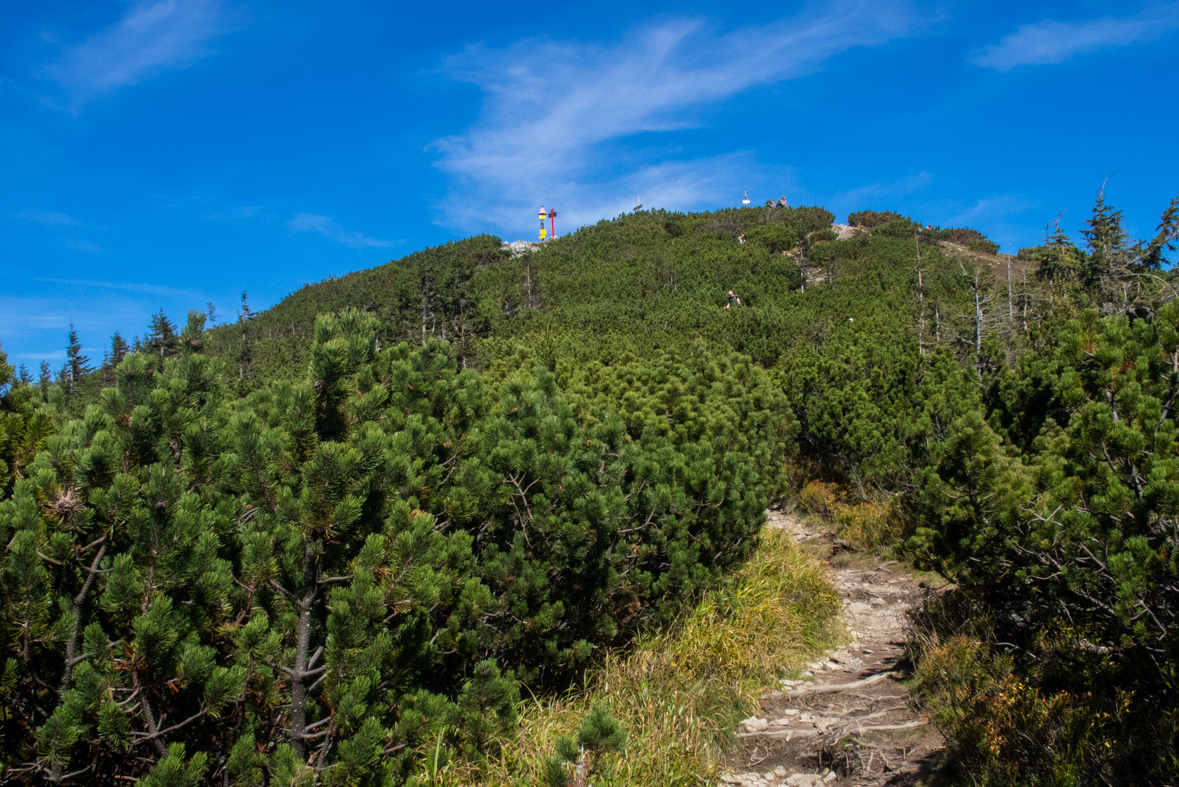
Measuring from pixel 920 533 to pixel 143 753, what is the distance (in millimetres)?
Answer: 5422

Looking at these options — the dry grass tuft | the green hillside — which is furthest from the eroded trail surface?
the green hillside

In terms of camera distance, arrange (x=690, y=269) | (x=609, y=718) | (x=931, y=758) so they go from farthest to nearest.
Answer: (x=690, y=269) < (x=931, y=758) < (x=609, y=718)

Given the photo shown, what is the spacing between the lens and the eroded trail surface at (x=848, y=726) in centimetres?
405

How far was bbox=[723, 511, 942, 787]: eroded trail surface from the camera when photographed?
405cm

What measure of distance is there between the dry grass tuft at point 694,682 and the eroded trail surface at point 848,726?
176 millimetres

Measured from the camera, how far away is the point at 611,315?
90.2 feet

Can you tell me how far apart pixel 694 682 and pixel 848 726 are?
107cm

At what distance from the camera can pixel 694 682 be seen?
193 inches

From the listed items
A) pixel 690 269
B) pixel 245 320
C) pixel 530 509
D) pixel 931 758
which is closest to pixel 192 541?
pixel 530 509

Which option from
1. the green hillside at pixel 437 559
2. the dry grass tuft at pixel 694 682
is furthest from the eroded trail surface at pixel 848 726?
the green hillside at pixel 437 559

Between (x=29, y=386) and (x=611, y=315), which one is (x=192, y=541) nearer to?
(x=29, y=386)

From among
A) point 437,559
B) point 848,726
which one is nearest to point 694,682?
point 848,726

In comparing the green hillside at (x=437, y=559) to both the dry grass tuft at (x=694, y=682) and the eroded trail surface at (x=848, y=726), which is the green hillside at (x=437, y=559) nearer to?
the dry grass tuft at (x=694, y=682)

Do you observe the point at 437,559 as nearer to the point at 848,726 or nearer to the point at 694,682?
the point at 694,682
